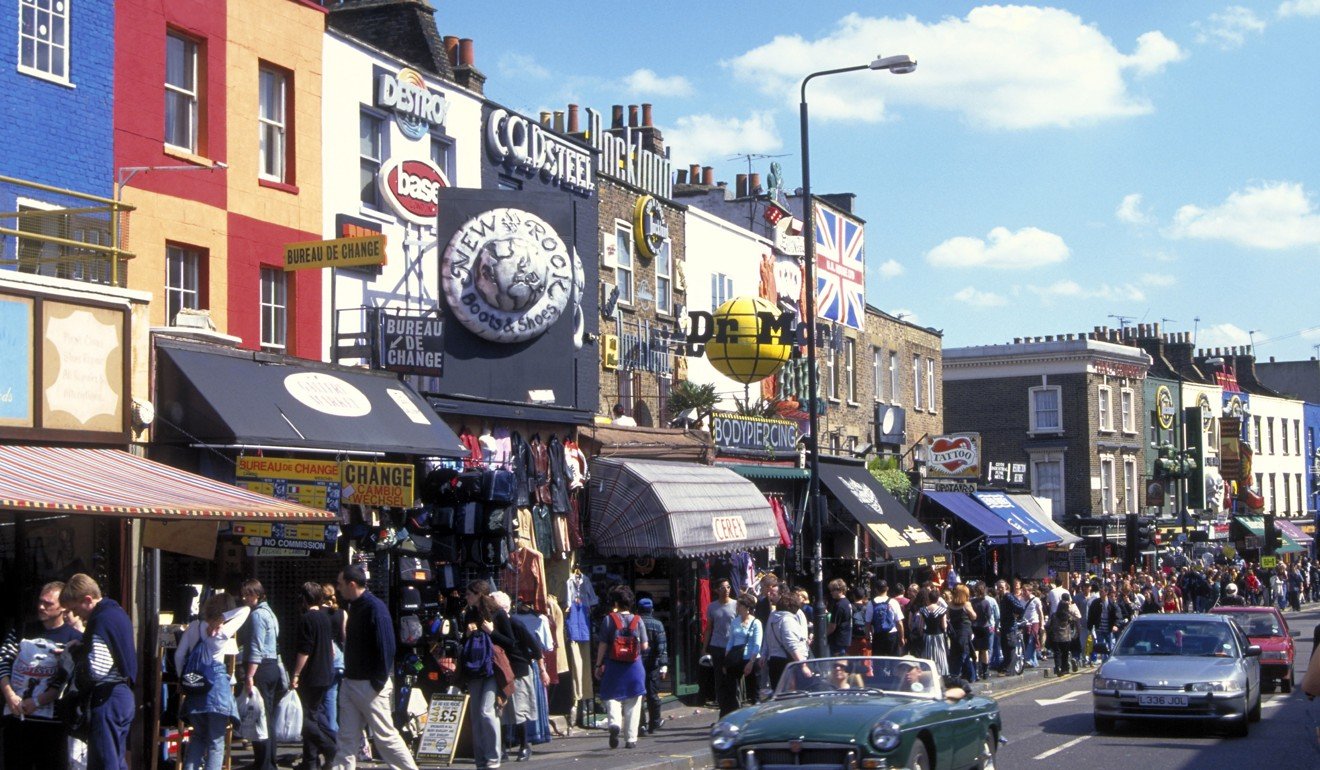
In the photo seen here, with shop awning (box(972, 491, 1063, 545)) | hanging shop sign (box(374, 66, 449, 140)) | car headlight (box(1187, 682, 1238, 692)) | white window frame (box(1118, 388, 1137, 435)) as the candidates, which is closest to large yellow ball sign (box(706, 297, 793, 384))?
hanging shop sign (box(374, 66, 449, 140))

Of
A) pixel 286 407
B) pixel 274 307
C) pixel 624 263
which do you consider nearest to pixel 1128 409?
pixel 624 263

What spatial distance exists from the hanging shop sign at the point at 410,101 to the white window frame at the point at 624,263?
5.90 meters

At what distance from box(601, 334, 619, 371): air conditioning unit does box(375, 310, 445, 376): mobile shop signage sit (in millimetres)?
6998

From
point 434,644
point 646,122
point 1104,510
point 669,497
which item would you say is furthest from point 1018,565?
point 434,644

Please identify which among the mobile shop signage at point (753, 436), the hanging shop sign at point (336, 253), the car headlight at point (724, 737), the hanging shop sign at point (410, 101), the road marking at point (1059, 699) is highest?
the hanging shop sign at point (410, 101)

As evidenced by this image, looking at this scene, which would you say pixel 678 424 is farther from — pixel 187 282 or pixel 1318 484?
pixel 1318 484

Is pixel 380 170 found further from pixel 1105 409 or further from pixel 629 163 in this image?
pixel 1105 409

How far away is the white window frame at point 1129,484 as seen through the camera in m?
58.4

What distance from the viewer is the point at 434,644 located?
17.1 meters

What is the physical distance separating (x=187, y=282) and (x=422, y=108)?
5.14 m

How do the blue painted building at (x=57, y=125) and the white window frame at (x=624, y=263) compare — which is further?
the white window frame at (x=624, y=263)

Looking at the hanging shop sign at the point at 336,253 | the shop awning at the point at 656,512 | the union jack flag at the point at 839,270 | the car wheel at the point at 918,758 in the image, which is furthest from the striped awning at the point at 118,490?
the union jack flag at the point at 839,270

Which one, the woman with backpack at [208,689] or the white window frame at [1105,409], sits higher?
the white window frame at [1105,409]

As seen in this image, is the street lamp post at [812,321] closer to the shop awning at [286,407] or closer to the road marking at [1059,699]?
the road marking at [1059,699]
